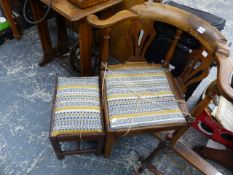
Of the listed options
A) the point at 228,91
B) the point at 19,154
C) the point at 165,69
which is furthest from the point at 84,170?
the point at 228,91

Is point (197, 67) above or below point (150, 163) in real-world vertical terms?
above

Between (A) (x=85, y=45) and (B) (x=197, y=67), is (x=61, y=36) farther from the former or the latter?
(B) (x=197, y=67)

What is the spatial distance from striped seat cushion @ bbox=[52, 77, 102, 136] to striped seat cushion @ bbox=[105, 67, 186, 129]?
8 centimetres

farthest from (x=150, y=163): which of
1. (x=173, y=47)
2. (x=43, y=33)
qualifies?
(x=43, y=33)

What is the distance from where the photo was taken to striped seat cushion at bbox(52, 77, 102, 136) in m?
1.01

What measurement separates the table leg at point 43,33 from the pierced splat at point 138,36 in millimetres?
686

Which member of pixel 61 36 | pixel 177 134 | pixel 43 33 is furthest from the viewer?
pixel 61 36

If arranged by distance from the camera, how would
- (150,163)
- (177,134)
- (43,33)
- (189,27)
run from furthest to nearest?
(43,33) → (150,163) → (177,134) → (189,27)

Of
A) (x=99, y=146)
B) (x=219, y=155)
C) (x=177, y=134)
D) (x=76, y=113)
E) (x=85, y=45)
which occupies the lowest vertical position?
(x=219, y=155)

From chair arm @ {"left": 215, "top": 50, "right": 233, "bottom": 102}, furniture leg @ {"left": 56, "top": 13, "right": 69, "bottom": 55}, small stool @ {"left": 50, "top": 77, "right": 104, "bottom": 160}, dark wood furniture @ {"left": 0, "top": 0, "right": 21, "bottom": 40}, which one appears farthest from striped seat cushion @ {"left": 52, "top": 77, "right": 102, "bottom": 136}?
dark wood furniture @ {"left": 0, "top": 0, "right": 21, "bottom": 40}

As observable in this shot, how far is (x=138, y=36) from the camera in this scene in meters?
1.19

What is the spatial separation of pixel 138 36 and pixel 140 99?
36cm

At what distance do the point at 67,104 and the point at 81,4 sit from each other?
1.77 ft

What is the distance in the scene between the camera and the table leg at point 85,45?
3.89 ft
